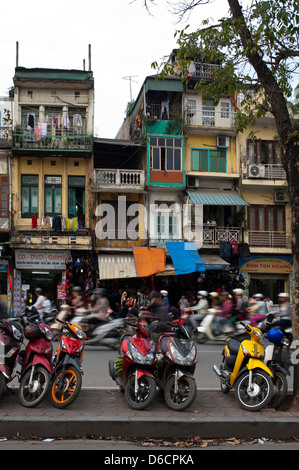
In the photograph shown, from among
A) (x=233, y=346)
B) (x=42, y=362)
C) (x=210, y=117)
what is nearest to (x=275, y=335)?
(x=233, y=346)

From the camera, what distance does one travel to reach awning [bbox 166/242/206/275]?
2262 centimetres

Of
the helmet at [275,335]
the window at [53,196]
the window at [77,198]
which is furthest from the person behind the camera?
the window at [77,198]

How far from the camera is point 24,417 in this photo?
214 inches

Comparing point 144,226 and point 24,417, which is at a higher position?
point 144,226

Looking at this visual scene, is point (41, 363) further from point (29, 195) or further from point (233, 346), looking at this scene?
point (29, 195)

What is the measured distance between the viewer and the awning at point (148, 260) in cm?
2269

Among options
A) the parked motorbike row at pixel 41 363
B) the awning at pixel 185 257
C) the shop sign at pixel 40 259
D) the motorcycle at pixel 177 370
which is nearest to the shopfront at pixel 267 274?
the awning at pixel 185 257

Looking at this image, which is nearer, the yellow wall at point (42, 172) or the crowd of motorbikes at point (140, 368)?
the crowd of motorbikes at point (140, 368)

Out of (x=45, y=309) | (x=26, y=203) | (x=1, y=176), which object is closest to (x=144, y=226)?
(x=26, y=203)

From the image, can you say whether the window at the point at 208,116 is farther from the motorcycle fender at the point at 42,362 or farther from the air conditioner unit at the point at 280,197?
the motorcycle fender at the point at 42,362

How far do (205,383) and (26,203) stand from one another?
17203mm

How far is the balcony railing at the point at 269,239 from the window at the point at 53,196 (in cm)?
1033

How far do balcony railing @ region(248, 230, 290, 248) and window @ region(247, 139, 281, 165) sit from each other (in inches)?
156
